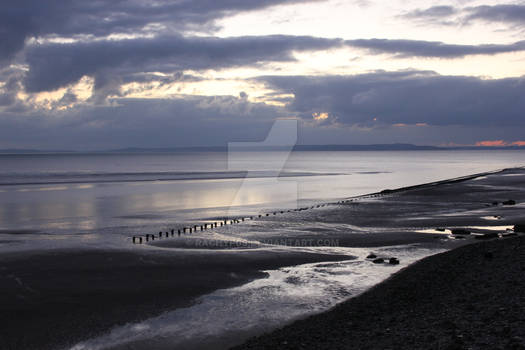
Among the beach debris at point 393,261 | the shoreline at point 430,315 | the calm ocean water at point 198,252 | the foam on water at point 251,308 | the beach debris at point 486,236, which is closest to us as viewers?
the shoreline at point 430,315

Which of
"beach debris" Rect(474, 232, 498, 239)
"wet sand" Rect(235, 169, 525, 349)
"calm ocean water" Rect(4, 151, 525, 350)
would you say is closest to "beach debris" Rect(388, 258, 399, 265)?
"calm ocean water" Rect(4, 151, 525, 350)

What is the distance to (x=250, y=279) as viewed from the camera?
18.9m

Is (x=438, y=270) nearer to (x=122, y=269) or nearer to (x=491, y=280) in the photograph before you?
(x=491, y=280)

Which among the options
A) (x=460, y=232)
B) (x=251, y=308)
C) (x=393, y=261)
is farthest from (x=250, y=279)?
(x=460, y=232)

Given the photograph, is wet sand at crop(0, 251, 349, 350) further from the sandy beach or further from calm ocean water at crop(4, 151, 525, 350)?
→ calm ocean water at crop(4, 151, 525, 350)

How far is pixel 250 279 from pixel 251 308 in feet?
11.8

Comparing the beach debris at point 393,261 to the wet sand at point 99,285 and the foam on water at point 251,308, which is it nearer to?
the foam on water at point 251,308

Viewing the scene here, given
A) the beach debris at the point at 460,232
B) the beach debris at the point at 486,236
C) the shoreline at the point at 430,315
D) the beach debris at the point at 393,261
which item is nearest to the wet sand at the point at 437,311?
the shoreline at the point at 430,315

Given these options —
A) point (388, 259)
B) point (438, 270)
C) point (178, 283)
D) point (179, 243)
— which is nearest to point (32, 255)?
point (179, 243)

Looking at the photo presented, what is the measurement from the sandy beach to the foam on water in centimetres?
55

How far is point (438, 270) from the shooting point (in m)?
17.8

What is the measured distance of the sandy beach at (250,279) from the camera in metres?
12.3

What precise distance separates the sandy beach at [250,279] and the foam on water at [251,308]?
55 centimetres

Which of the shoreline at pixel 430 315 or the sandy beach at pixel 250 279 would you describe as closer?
the shoreline at pixel 430 315
